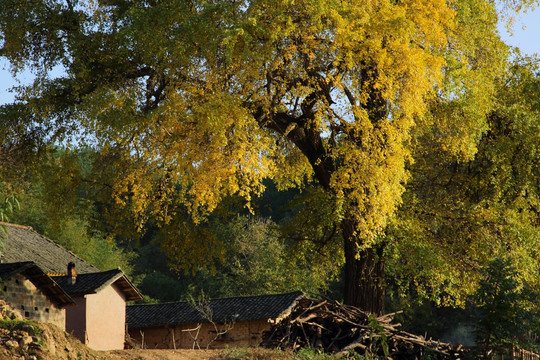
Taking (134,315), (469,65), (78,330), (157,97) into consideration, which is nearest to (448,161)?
(469,65)

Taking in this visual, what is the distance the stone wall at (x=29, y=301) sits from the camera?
23156 millimetres

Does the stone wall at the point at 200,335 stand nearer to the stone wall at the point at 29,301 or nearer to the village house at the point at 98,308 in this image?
the village house at the point at 98,308

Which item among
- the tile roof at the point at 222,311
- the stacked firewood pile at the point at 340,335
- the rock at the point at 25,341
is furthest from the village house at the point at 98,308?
the rock at the point at 25,341

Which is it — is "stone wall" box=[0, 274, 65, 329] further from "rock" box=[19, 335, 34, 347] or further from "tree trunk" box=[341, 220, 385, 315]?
"rock" box=[19, 335, 34, 347]

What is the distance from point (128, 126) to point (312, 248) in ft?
32.9

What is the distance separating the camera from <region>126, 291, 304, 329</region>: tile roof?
31.2 m

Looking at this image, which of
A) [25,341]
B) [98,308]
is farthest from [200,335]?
[25,341]

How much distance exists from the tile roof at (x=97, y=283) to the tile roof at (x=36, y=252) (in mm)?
2616

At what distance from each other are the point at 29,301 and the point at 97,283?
22.2 ft

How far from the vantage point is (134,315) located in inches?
1444

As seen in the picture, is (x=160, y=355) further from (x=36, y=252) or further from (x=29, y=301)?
(x=36, y=252)

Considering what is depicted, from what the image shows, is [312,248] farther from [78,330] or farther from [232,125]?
[78,330]

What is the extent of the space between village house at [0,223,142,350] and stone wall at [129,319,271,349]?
1716 millimetres

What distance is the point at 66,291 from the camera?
101 feet
